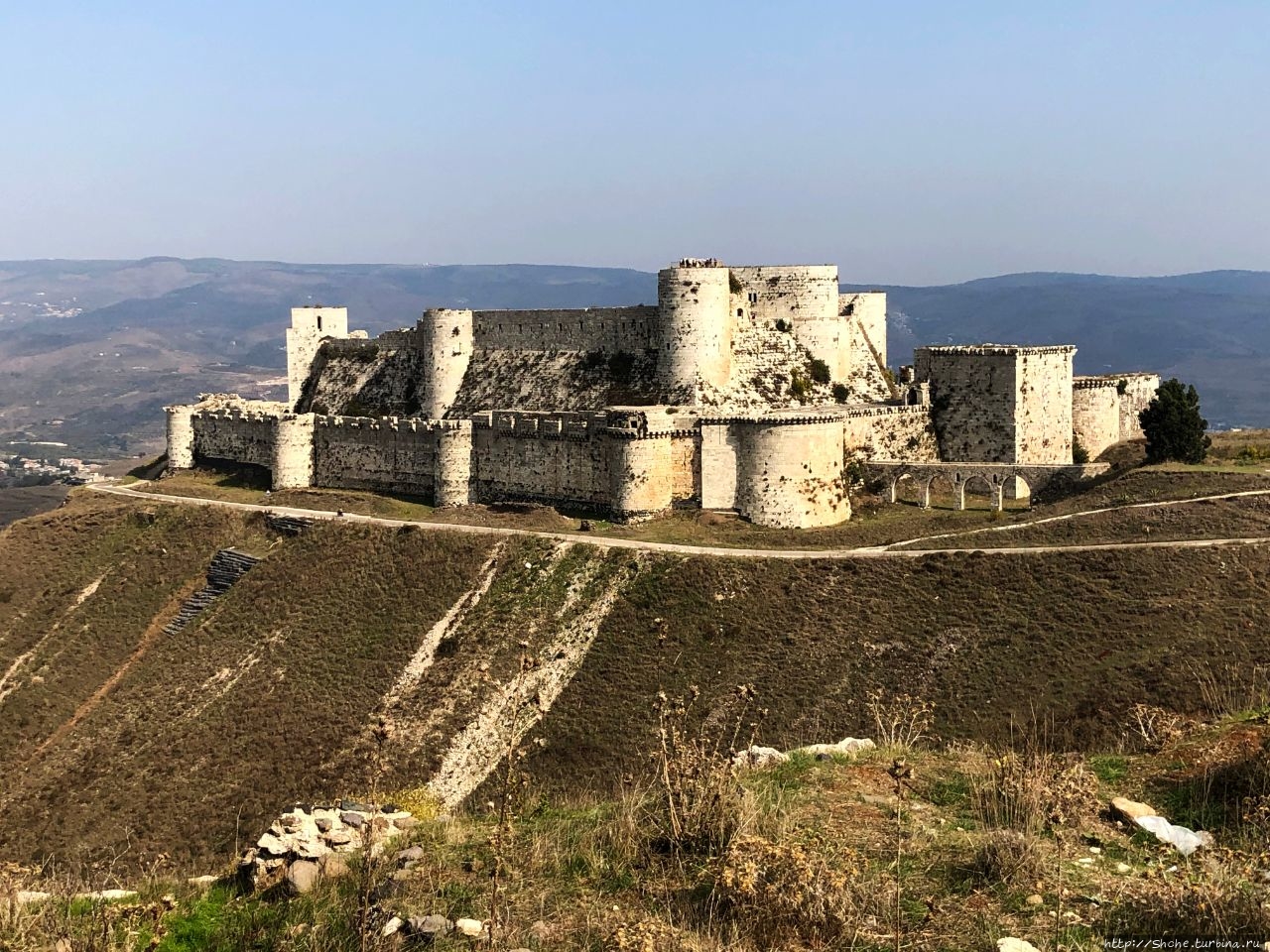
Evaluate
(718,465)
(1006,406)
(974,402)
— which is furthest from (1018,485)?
(718,465)

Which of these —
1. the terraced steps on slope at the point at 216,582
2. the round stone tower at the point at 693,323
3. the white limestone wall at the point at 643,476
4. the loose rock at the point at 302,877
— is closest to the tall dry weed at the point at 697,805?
the loose rock at the point at 302,877

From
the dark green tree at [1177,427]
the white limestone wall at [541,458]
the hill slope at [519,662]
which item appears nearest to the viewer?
the hill slope at [519,662]

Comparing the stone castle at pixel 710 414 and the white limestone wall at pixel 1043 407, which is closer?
the stone castle at pixel 710 414

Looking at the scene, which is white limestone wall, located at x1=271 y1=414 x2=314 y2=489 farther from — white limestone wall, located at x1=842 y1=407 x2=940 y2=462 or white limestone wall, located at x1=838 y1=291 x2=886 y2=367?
white limestone wall, located at x1=842 y1=407 x2=940 y2=462

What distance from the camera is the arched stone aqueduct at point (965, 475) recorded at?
52.2 m

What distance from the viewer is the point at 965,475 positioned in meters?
53.3

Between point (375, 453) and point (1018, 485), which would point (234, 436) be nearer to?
point (375, 453)

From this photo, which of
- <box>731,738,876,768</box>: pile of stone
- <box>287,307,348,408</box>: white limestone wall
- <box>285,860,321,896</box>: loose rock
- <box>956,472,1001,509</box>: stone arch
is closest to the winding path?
<box>956,472,1001,509</box>: stone arch

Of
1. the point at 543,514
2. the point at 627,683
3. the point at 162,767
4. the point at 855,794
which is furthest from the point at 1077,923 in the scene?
the point at 543,514

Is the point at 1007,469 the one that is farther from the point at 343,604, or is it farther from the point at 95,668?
the point at 95,668

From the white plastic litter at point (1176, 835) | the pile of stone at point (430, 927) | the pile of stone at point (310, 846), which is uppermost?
the white plastic litter at point (1176, 835)

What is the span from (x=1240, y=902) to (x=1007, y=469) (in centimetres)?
4388

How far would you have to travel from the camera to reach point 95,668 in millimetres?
48312

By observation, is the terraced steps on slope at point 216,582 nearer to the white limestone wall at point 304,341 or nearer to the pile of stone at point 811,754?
the white limestone wall at point 304,341
